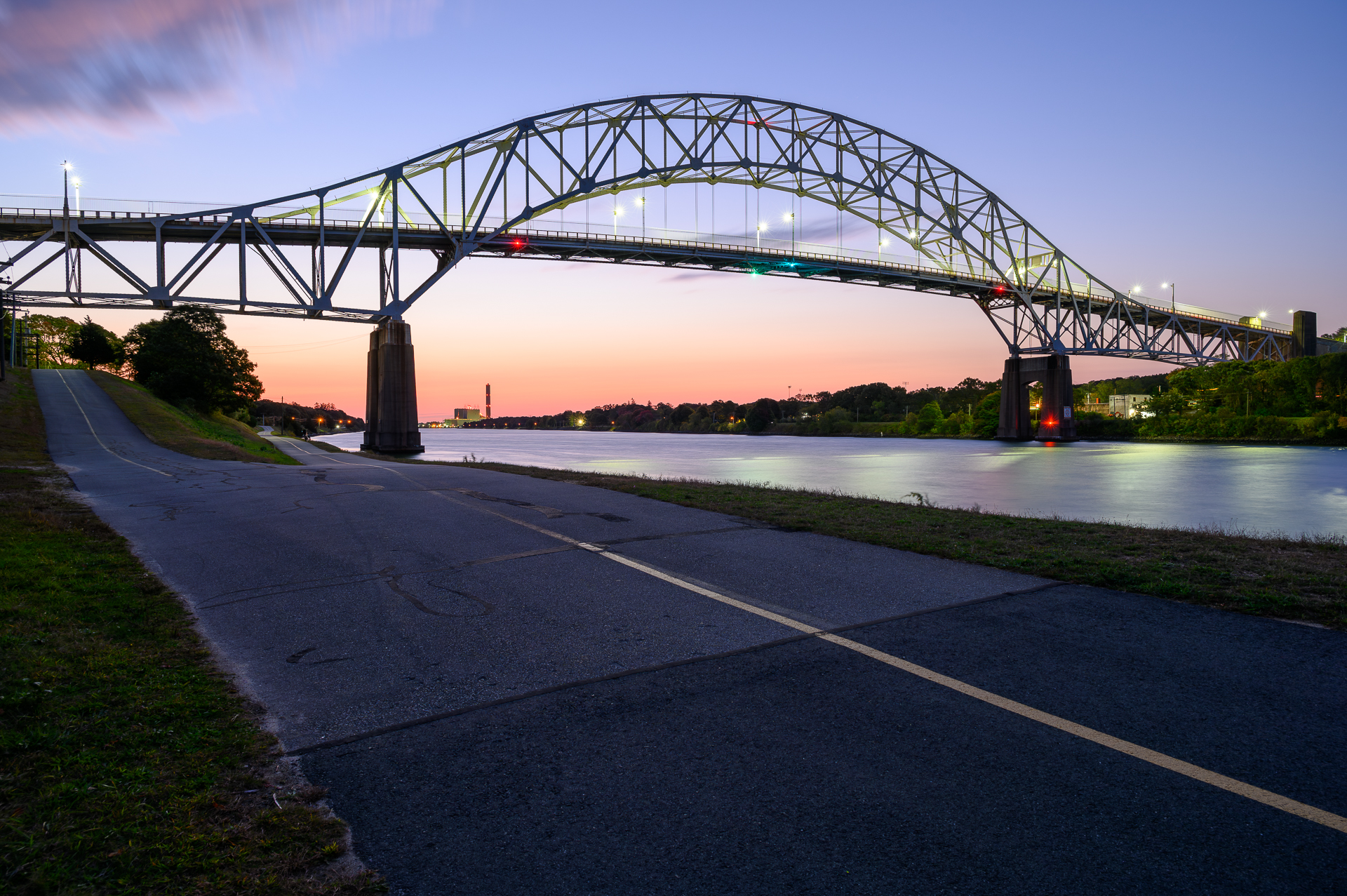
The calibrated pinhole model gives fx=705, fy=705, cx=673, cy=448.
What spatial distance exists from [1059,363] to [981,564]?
92549 mm

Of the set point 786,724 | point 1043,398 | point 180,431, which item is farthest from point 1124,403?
point 786,724

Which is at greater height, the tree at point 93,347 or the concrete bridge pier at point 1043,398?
the tree at point 93,347

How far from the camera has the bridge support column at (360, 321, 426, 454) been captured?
4503 centimetres

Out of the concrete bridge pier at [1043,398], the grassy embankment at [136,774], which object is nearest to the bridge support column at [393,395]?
the grassy embankment at [136,774]

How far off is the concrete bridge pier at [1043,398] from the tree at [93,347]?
112 metres

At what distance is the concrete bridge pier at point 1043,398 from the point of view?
293ft

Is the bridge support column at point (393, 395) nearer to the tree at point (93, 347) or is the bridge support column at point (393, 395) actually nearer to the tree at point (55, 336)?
the tree at point (93, 347)

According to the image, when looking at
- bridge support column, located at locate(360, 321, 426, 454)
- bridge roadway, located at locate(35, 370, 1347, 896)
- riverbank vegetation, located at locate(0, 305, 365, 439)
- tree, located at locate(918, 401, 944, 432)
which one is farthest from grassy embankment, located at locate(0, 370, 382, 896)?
tree, located at locate(918, 401, 944, 432)

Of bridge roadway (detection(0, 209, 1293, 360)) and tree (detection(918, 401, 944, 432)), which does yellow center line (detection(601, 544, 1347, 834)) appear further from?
tree (detection(918, 401, 944, 432))

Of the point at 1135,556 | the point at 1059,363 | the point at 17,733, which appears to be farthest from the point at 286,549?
the point at 1059,363

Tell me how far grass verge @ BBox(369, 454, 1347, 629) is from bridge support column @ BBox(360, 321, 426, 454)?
34.4 meters

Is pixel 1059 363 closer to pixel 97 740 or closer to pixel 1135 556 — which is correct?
pixel 1135 556

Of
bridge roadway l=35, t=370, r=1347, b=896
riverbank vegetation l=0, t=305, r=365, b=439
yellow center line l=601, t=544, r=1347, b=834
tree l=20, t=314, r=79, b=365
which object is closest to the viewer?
bridge roadway l=35, t=370, r=1347, b=896

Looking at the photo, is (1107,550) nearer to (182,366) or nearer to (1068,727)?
(1068,727)
